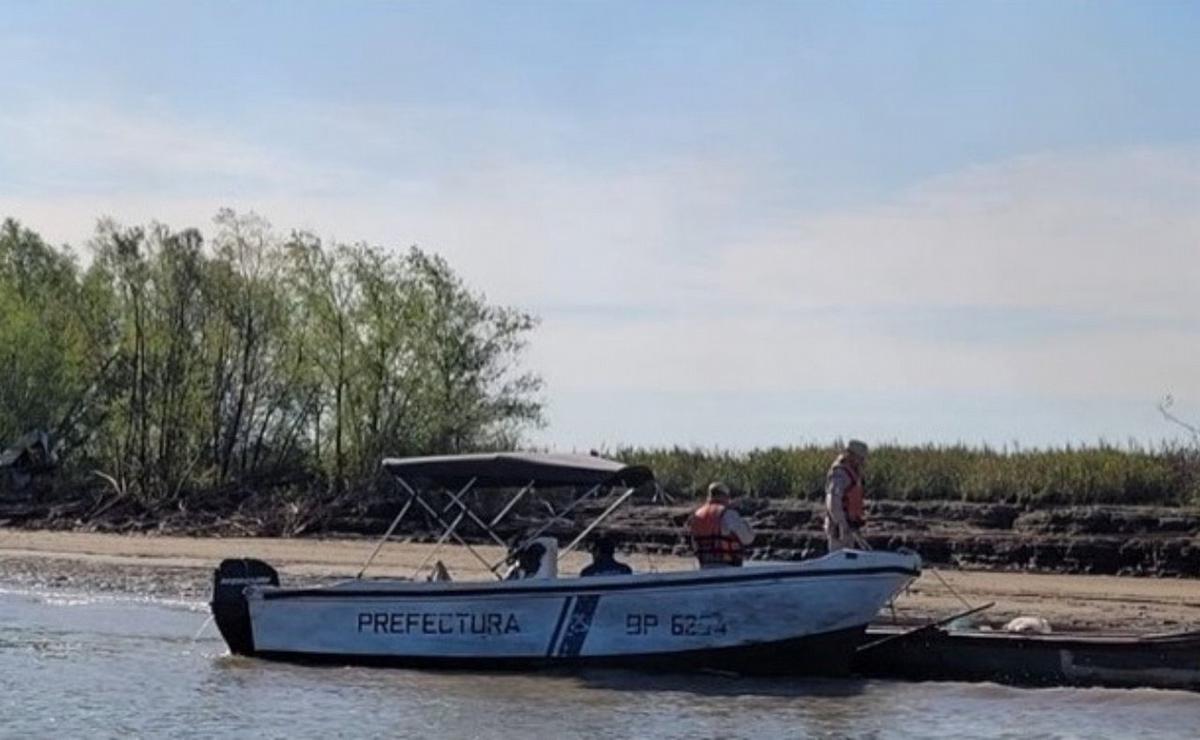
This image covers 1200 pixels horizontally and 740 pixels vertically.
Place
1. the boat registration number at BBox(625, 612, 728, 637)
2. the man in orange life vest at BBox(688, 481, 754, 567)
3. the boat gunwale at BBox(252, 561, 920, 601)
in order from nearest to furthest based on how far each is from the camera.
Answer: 1. the boat gunwale at BBox(252, 561, 920, 601)
2. the boat registration number at BBox(625, 612, 728, 637)
3. the man in orange life vest at BBox(688, 481, 754, 567)

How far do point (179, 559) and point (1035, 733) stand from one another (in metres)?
18.5

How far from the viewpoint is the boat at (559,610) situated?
721 inches

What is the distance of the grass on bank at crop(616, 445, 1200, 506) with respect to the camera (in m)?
29.2

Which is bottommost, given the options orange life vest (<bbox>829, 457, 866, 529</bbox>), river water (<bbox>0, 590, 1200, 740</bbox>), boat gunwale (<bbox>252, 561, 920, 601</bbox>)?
river water (<bbox>0, 590, 1200, 740</bbox>)

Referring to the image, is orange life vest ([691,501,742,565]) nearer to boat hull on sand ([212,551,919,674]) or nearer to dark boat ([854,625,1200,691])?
boat hull on sand ([212,551,919,674])

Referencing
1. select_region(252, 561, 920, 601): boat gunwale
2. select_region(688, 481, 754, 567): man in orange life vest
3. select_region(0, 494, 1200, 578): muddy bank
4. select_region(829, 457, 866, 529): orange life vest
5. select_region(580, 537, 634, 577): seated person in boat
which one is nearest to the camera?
select_region(252, 561, 920, 601): boat gunwale

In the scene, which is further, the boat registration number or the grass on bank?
the grass on bank

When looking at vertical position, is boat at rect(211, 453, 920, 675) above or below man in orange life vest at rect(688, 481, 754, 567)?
below

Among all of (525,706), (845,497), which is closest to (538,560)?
(525,706)

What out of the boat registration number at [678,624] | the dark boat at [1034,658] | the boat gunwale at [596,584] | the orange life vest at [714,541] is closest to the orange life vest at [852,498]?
the boat gunwale at [596,584]

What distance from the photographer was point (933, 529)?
28.4 metres

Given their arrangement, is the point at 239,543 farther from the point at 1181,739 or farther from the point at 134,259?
the point at 1181,739

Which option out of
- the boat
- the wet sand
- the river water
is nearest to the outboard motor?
the boat

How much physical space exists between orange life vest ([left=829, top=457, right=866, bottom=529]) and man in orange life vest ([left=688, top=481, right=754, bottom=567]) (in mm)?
942
